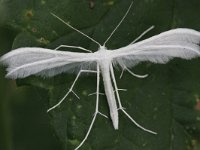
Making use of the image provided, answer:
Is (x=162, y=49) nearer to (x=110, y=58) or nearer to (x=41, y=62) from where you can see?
(x=110, y=58)

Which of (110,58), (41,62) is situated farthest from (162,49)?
(41,62)

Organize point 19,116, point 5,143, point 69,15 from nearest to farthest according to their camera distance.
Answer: point 69,15 → point 5,143 → point 19,116

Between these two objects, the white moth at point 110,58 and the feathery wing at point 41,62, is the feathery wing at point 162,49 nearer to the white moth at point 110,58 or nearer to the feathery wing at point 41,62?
the white moth at point 110,58

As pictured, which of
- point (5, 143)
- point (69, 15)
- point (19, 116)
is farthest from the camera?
point (19, 116)

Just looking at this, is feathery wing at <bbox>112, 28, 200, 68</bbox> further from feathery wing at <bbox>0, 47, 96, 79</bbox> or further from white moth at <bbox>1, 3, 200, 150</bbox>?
feathery wing at <bbox>0, 47, 96, 79</bbox>

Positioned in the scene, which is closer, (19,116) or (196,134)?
(196,134)

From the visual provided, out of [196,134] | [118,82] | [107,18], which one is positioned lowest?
[196,134]

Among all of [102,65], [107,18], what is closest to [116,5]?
[107,18]

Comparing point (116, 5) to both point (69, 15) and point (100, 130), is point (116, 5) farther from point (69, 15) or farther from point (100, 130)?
point (100, 130)

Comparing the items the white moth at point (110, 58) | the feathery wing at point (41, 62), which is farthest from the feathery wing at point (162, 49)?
the feathery wing at point (41, 62)
